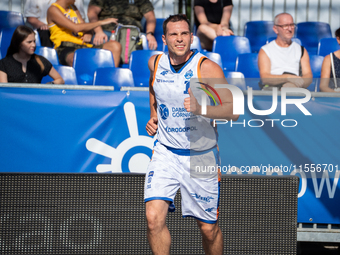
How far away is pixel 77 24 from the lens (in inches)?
238

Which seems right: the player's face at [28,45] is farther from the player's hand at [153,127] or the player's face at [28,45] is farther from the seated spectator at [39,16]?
the player's hand at [153,127]

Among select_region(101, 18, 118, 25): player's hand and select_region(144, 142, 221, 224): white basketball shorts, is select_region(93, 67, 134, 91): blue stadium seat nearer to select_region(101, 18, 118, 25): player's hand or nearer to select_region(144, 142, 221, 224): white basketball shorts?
select_region(101, 18, 118, 25): player's hand

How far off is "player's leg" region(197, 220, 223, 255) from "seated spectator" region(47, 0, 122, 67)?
359cm

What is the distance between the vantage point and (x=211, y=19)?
7.23 meters

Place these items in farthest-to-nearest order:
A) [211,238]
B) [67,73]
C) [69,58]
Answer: [69,58] < [67,73] < [211,238]

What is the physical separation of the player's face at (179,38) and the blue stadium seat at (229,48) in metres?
3.72

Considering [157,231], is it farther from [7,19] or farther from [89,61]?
[7,19]

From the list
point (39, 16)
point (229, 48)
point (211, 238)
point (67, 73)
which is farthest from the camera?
point (229, 48)

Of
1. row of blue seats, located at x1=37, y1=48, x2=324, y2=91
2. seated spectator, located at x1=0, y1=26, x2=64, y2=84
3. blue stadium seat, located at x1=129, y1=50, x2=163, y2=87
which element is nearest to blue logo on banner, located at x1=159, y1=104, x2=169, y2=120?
seated spectator, located at x1=0, y1=26, x2=64, y2=84

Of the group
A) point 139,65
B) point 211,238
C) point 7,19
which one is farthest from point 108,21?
point 211,238

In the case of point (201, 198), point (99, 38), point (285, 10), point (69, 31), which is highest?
point (285, 10)

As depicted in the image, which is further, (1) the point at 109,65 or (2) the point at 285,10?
(2) the point at 285,10

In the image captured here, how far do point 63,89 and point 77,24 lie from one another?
256 cm

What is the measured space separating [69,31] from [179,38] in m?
3.69
